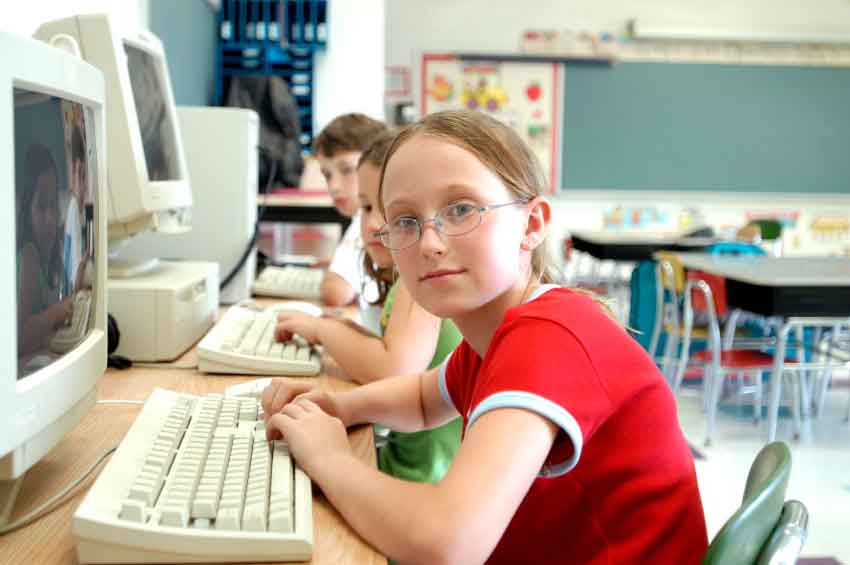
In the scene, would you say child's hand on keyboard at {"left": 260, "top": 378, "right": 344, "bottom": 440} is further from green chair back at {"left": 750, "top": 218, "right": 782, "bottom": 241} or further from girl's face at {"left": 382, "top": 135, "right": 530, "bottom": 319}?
green chair back at {"left": 750, "top": 218, "right": 782, "bottom": 241}

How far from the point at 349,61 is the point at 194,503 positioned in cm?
405

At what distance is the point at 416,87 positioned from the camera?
647 centimetres

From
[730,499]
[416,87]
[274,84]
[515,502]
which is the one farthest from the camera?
[416,87]

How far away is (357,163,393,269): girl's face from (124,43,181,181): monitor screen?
0.35 m

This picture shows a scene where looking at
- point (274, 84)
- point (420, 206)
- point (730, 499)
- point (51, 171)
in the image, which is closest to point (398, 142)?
point (420, 206)

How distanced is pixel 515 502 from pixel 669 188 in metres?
6.30

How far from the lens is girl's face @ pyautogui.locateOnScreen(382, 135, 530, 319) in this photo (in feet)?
2.71

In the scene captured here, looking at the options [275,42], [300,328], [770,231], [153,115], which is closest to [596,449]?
[300,328]

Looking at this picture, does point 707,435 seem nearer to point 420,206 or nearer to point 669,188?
point 420,206

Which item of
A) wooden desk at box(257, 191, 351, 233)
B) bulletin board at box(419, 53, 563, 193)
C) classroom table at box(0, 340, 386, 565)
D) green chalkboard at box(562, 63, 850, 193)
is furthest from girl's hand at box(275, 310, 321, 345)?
green chalkboard at box(562, 63, 850, 193)

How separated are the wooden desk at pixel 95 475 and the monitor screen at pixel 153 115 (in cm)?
37

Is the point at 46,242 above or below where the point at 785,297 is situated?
above

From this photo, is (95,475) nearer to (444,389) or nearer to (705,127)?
(444,389)

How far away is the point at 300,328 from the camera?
1410 mm
